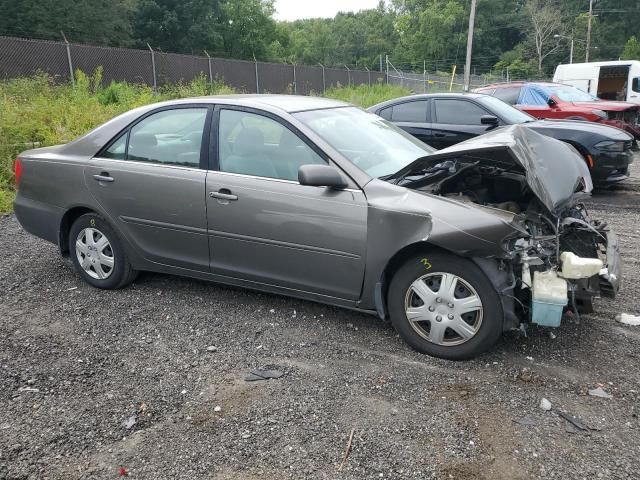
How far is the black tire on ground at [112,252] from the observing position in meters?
4.46

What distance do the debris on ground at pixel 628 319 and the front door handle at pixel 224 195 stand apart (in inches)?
Result: 113

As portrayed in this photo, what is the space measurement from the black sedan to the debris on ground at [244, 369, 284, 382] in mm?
5915

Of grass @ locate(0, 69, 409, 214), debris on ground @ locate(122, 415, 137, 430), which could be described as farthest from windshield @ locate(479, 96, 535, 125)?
debris on ground @ locate(122, 415, 137, 430)

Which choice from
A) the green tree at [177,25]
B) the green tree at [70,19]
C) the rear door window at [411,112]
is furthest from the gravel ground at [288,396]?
the green tree at [177,25]

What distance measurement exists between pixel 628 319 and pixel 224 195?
3005 millimetres

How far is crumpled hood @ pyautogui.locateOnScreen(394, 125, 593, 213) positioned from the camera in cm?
336

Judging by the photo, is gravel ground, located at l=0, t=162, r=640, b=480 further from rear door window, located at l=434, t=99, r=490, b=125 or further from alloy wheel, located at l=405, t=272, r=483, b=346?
rear door window, located at l=434, t=99, r=490, b=125

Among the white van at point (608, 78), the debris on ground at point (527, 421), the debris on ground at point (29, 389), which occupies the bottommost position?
the debris on ground at point (29, 389)

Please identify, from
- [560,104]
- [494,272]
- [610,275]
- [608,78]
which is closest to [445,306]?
[494,272]

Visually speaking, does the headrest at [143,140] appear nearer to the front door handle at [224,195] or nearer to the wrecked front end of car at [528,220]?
the front door handle at [224,195]

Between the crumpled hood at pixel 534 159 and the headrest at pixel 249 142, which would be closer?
the crumpled hood at pixel 534 159

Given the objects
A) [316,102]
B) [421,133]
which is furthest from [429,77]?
[316,102]

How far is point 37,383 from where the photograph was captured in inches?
127

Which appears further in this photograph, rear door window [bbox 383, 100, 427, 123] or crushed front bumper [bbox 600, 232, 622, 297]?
rear door window [bbox 383, 100, 427, 123]
